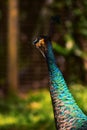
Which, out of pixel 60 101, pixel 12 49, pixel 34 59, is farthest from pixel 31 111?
pixel 60 101

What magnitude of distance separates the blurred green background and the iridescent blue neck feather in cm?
212

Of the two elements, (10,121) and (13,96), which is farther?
(13,96)

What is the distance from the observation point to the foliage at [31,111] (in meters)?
5.34

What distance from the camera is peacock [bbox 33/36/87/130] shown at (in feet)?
8.96

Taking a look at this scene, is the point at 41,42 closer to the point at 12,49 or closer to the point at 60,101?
the point at 60,101

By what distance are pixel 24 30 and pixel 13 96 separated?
5.17 ft

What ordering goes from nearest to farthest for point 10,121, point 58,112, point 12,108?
point 58,112 → point 10,121 → point 12,108

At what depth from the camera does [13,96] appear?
7.01m

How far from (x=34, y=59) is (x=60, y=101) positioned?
17.9 feet

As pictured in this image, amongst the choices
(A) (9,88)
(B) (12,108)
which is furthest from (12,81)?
(B) (12,108)

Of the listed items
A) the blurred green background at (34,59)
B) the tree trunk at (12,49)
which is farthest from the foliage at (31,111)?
the tree trunk at (12,49)

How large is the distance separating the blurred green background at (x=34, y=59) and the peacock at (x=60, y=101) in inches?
83.7

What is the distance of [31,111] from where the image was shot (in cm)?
619

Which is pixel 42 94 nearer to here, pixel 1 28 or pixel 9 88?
pixel 9 88
